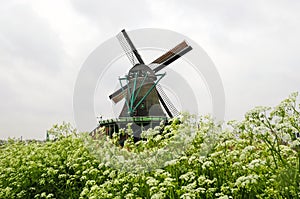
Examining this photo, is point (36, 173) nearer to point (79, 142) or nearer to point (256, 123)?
point (79, 142)

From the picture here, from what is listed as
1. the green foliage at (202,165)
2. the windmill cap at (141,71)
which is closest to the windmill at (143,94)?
the windmill cap at (141,71)

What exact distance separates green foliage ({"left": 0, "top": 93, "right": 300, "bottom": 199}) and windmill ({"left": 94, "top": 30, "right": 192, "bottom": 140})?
5.91 metres

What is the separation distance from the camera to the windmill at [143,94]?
1291 cm

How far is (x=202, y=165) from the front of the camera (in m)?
3.70

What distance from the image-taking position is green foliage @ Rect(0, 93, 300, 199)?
3143 mm

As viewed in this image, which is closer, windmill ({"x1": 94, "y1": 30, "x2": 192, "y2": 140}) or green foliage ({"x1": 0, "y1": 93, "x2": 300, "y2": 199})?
green foliage ({"x1": 0, "y1": 93, "x2": 300, "y2": 199})

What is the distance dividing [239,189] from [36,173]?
4.41 meters

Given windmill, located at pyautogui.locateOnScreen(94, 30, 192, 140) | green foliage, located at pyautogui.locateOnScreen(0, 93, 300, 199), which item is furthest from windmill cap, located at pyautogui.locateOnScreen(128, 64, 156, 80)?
green foliage, located at pyautogui.locateOnScreen(0, 93, 300, 199)

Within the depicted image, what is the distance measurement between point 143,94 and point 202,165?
10469mm

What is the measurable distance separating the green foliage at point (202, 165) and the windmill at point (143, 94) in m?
5.91

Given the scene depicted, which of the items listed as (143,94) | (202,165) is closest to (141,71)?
(143,94)

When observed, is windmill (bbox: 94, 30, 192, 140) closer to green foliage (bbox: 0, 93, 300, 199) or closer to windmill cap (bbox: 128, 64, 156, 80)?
windmill cap (bbox: 128, 64, 156, 80)

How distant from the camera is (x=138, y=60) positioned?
1602 centimetres

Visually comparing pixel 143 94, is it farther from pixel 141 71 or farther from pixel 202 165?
pixel 202 165
